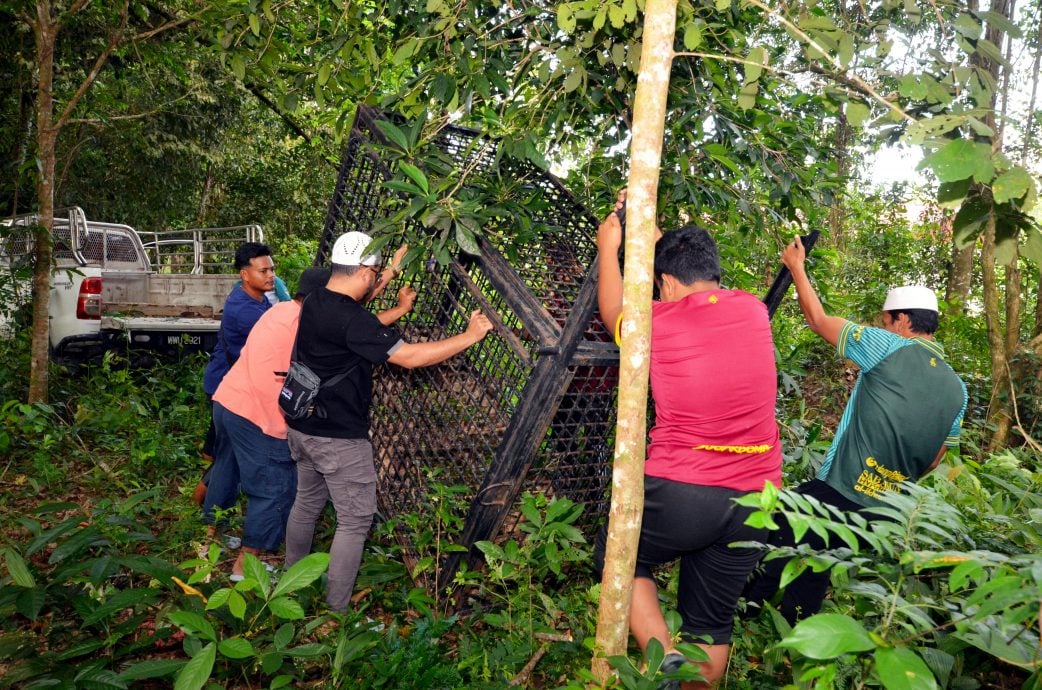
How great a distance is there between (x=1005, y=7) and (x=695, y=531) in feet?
32.4

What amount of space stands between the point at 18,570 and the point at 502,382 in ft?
6.80

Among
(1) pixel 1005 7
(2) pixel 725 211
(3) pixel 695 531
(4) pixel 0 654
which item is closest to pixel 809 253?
(2) pixel 725 211

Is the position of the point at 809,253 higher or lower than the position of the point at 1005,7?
lower

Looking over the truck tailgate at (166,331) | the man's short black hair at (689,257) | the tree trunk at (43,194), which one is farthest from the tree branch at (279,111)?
the man's short black hair at (689,257)

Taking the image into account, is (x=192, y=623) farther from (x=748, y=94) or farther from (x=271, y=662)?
(x=748, y=94)

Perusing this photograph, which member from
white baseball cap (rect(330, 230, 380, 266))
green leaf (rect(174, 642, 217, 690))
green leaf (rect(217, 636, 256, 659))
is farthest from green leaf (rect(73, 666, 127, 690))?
white baseball cap (rect(330, 230, 380, 266))

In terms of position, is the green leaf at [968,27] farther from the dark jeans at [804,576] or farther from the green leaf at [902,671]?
the dark jeans at [804,576]

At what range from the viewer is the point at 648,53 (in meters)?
2.14

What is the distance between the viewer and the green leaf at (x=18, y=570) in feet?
9.57

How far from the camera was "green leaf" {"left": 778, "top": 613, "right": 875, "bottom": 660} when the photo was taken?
1.39m

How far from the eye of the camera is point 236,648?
8.34 feet

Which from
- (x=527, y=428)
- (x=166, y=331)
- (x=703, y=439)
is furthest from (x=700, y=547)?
(x=166, y=331)

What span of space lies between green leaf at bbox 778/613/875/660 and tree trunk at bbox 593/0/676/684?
798mm

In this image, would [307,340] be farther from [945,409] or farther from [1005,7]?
[1005,7]
